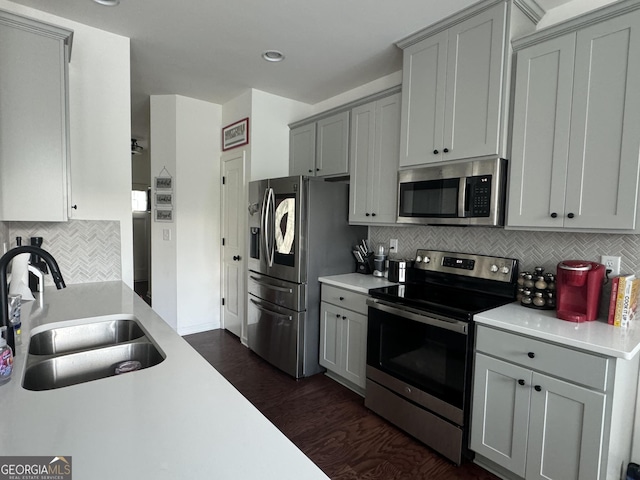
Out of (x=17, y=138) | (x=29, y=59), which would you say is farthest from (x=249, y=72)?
(x=17, y=138)

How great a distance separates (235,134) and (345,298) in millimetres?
2276

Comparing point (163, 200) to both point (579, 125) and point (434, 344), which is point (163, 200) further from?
point (579, 125)

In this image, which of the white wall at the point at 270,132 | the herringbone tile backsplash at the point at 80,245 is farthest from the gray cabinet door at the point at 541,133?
the herringbone tile backsplash at the point at 80,245

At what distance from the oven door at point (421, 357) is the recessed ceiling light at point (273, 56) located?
2.09 m

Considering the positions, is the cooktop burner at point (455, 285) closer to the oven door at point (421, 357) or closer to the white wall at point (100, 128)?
the oven door at point (421, 357)

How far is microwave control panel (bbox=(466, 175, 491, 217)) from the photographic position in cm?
204

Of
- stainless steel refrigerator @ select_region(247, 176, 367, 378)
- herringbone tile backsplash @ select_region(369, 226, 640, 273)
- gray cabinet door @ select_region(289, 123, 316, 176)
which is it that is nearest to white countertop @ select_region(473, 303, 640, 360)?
herringbone tile backsplash @ select_region(369, 226, 640, 273)

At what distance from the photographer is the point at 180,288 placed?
3.95 metres

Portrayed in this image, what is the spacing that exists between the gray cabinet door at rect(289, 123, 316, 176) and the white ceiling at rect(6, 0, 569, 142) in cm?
42

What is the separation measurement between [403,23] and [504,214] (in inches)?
55.9

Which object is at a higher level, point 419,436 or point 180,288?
point 180,288

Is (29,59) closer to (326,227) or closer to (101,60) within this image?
(101,60)

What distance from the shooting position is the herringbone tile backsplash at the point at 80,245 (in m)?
2.25

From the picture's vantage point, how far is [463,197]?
2.14 meters
